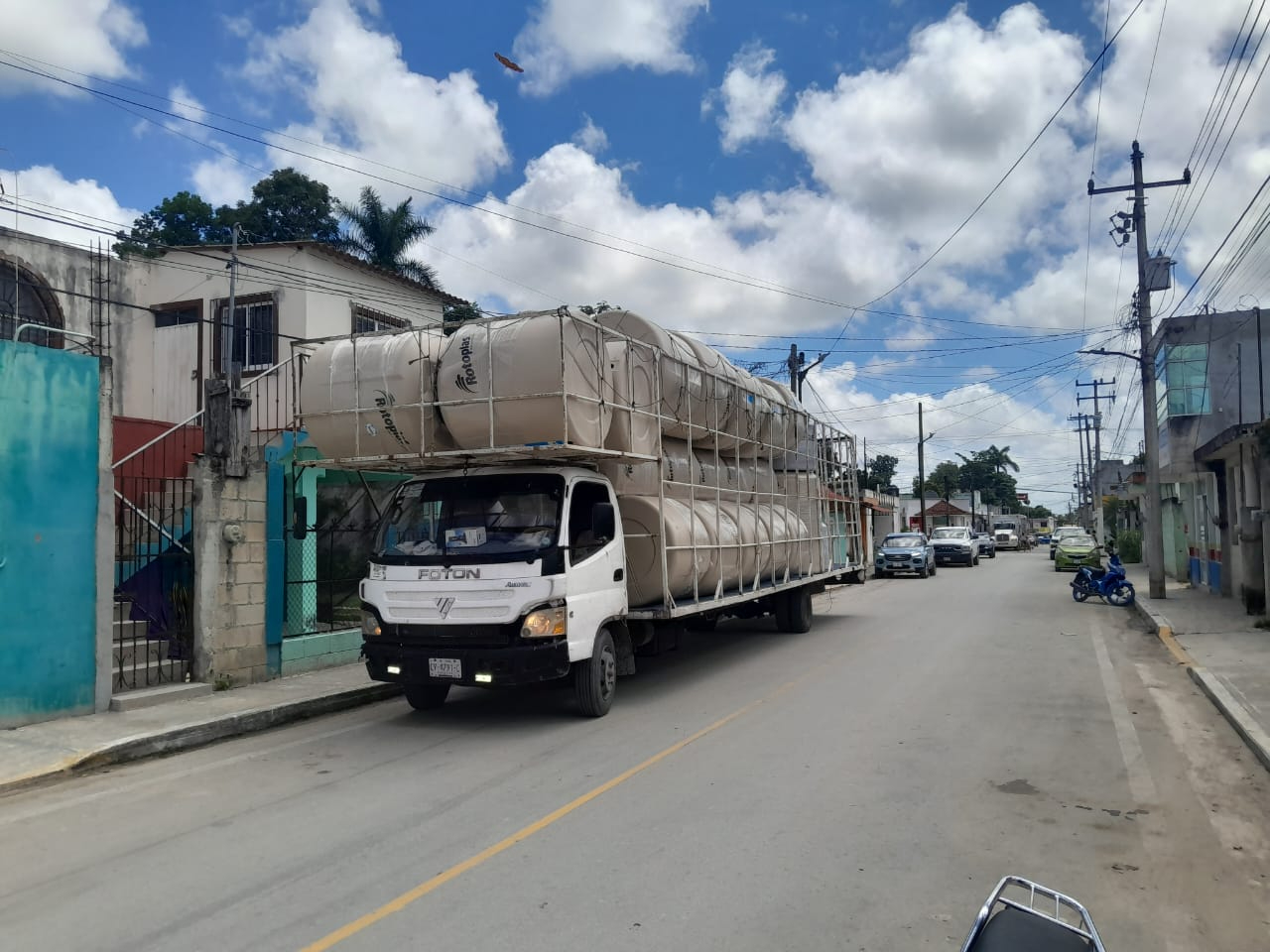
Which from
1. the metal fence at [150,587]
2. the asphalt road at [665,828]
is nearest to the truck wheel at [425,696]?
the asphalt road at [665,828]

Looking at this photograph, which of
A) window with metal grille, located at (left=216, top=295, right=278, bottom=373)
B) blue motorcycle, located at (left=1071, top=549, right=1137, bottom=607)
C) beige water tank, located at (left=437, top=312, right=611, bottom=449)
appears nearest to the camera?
beige water tank, located at (left=437, top=312, right=611, bottom=449)

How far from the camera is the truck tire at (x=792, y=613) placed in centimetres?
1478

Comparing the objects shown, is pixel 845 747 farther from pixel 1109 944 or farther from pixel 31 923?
pixel 31 923

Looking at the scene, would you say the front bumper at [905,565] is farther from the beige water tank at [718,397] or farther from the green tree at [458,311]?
the beige water tank at [718,397]

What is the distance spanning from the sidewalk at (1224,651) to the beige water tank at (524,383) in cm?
611

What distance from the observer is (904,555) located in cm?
3059

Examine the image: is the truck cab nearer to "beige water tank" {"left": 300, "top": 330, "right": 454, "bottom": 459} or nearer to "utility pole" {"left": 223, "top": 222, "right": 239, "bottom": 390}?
"beige water tank" {"left": 300, "top": 330, "right": 454, "bottom": 459}

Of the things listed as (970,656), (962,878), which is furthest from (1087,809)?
(970,656)

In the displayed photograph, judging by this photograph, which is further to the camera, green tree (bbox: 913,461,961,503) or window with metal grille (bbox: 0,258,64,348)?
green tree (bbox: 913,461,961,503)

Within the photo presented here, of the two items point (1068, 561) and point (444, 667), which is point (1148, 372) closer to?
point (1068, 561)

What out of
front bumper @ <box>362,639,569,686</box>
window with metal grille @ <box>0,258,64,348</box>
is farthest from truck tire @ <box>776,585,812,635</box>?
window with metal grille @ <box>0,258,64,348</box>

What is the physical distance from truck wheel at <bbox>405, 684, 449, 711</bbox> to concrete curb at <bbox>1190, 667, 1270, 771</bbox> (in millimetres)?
7011

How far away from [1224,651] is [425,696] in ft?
34.5

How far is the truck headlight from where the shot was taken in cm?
753
